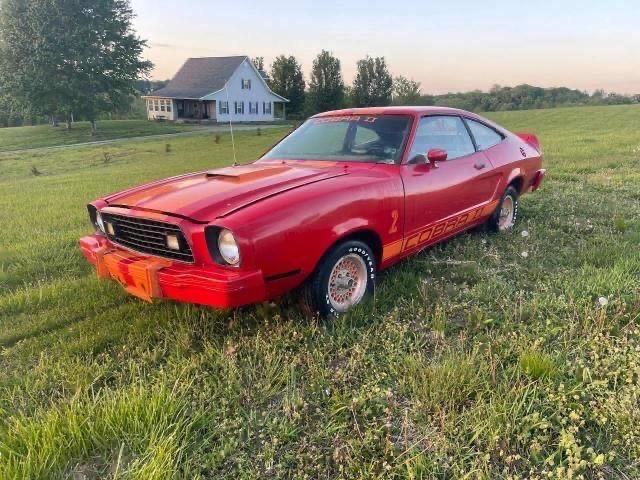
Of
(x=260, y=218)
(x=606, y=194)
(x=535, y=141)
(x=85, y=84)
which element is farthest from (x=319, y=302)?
(x=85, y=84)

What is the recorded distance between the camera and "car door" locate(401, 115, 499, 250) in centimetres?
389

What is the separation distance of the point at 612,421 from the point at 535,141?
4697mm

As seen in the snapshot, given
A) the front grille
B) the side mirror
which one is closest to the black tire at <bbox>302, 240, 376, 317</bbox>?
the front grille

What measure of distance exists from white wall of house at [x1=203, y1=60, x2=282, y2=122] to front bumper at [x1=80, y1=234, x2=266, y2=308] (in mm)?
42062

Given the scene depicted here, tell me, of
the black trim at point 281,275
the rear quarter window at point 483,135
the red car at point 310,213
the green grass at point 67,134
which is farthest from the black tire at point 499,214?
the green grass at point 67,134

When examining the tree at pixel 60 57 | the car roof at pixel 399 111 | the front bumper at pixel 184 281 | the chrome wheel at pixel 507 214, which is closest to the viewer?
the front bumper at pixel 184 281

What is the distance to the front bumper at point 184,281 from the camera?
9.25ft

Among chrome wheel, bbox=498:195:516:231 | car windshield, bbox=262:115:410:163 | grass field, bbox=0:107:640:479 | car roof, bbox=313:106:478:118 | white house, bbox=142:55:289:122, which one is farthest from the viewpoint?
white house, bbox=142:55:289:122

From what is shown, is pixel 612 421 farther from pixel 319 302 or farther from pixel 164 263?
pixel 164 263

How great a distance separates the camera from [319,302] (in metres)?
3.26

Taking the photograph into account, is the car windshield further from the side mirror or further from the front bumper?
the front bumper

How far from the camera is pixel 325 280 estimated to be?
10.6 ft

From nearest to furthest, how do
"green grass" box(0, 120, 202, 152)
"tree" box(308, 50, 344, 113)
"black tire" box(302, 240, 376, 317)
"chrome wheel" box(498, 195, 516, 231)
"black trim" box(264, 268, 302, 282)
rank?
"black trim" box(264, 268, 302, 282) → "black tire" box(302, 240, 376, 317) → "chrome wheel" box(498, 195, 516, 231) → "green grass" box(0, 120, 202, 152) → "tree" box(308, 50, 344, 113)

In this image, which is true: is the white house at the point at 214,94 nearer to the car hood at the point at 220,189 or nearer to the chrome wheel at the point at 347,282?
the car hood at the point at 220,189
